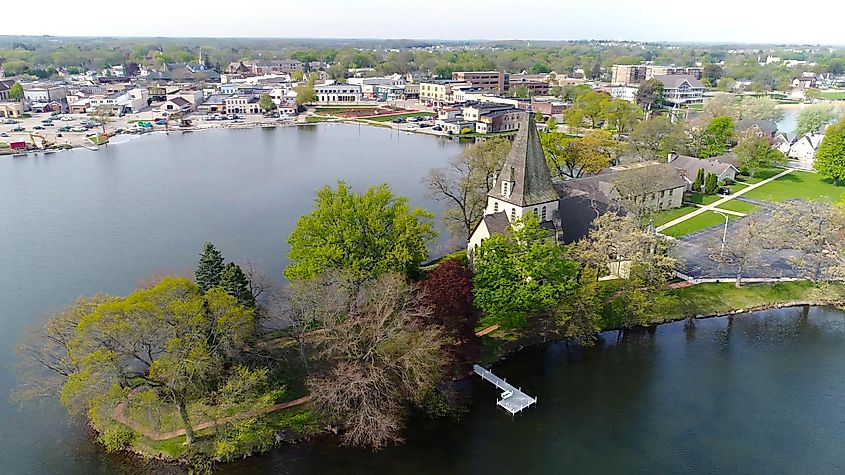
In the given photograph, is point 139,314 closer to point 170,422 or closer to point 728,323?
point 170,422

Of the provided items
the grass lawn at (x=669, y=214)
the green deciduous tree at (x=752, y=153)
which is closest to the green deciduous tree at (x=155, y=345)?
the grass lawn at (x=669, y=214)

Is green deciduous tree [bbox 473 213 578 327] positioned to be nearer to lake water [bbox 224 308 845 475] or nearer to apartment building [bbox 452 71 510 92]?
lake water [bbox 224 308 845 475]

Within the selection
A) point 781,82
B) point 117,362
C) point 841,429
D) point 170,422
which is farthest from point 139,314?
point 781,82

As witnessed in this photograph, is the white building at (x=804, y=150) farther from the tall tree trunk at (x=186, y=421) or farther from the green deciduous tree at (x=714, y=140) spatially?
the tall tree trunk at (x=186, y=421)

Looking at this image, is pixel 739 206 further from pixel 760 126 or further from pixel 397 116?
pixel 397 116

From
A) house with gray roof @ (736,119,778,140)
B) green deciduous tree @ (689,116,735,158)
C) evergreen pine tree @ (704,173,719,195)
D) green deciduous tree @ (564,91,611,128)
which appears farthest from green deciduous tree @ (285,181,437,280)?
green deciduous tree @ (564,91,611,128)
